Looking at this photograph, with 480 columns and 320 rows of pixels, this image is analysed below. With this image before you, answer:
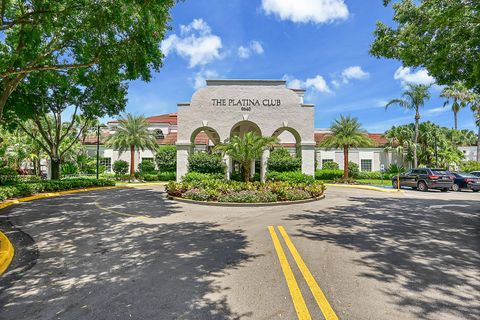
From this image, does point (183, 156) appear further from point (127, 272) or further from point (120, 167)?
point (120, 167)

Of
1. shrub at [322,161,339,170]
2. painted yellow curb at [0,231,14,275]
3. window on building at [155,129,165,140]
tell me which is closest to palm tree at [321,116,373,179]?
shrub at [322,161,339,170]

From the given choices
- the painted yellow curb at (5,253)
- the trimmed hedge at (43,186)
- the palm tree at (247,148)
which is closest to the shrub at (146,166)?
the trimmed hedge at (43,186)

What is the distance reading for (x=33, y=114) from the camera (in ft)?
66.2

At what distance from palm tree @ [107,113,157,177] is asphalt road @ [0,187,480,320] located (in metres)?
24.4

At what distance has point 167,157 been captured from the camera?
115ft

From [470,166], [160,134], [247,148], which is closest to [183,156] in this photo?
[247,148]

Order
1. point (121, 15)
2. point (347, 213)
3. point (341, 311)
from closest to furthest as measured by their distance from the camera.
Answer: point (341, 311), point (121, 15), point (347, 213)

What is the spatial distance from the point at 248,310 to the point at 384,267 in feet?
10.1

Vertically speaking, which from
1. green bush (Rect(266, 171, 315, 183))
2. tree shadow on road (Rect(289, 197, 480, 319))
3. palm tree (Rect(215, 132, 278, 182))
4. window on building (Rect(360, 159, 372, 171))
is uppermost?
palm tree (Rect(215, 132, 278, 182))

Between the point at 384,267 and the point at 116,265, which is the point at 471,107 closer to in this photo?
the point at 384,267

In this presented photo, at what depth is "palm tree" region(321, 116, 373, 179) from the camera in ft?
101

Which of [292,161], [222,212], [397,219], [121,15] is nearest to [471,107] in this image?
[292,161]

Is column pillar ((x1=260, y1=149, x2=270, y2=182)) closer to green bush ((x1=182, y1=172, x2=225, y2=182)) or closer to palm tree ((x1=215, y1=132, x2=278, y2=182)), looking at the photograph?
green bush ((x1=182, y1=172, x2=225, y2=182))

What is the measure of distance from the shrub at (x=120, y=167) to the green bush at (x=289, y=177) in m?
25.2
